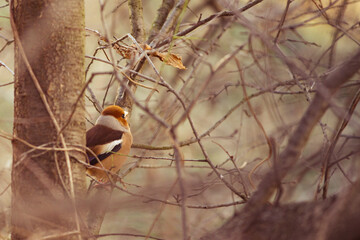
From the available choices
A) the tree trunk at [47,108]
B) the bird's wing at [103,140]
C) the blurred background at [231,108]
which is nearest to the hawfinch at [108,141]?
the bird's wing at [103,140]

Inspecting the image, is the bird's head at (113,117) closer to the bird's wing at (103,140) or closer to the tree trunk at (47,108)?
the bird's wing at (103,140)

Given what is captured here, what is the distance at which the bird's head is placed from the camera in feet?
13.4

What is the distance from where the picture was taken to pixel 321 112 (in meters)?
1.75

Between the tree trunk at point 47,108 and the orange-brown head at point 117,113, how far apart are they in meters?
1.49

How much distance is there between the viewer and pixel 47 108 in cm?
237

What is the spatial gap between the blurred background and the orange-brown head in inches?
5.7

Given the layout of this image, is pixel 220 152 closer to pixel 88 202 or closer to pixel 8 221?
pixel 8 221

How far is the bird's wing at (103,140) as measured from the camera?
14.6 ft

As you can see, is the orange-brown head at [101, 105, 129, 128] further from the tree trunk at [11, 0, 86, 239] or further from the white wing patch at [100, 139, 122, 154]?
the tree trunk at [11, 0, 86, 239]

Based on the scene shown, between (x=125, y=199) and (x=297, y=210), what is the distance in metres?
0.60

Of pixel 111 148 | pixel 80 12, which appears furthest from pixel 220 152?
pixel 80 12

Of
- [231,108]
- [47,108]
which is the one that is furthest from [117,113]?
[47,108]

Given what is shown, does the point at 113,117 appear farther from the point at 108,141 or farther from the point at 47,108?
the point at 47,108

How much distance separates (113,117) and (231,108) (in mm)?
1204
